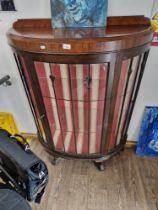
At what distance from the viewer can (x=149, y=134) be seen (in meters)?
1.59

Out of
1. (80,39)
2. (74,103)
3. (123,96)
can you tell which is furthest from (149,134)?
(80,39)

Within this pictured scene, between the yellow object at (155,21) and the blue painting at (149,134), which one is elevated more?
the yellow object at (155,21)

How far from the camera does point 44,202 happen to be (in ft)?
4.36

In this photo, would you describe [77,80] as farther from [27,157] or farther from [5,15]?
[5,15]

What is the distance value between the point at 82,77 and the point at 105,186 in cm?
90

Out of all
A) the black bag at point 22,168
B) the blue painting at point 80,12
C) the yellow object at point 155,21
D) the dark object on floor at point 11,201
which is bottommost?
the dark object on floor at point 11,201

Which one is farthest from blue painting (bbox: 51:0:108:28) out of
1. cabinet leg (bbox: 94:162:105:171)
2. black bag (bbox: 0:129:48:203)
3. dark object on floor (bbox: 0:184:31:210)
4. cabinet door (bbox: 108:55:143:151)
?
cabinet leg (bbox: 94:162:105:171)

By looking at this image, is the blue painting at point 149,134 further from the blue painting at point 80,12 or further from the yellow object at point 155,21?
the blue painting at point 80,12

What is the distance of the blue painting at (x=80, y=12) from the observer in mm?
1040

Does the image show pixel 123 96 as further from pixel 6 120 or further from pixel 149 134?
pixel 6 120

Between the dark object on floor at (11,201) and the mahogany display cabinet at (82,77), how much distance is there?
49cm

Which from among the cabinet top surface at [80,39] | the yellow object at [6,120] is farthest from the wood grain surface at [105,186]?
the cabinet top surface at [80,39]

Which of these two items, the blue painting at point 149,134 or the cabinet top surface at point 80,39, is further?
the blue painting at point 149,134

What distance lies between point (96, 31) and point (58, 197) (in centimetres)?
116
